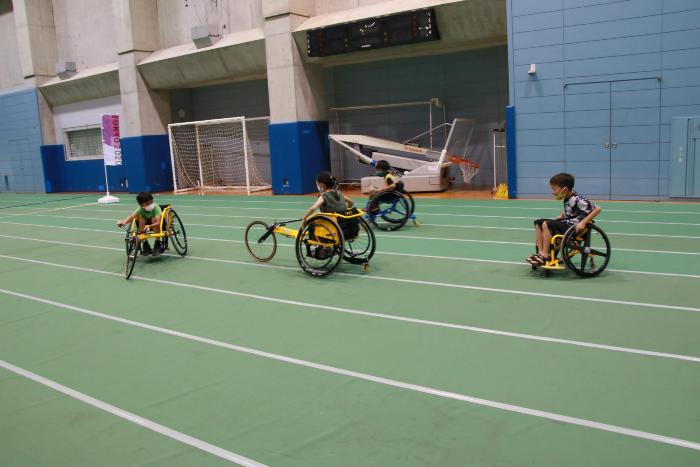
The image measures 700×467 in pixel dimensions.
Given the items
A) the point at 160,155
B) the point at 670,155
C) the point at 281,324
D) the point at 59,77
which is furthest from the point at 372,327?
the point at 59,77

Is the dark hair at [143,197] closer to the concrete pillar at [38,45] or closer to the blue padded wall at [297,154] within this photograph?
the blue padded wall at [297,154]

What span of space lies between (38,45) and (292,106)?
525 inches

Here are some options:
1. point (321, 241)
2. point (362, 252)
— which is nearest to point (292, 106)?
point (362, 252)

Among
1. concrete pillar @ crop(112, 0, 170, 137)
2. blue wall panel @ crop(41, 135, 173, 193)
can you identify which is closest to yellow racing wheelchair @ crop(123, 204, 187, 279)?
blue wall panel @ crop(41, 135, 173, 193)

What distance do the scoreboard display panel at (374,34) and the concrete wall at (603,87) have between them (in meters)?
2.27

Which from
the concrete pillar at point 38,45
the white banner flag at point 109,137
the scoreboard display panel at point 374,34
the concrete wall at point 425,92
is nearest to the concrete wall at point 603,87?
the scoreboard display panel at point 374,34

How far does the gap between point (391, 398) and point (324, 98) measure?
606 inches

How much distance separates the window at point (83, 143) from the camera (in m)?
24.4

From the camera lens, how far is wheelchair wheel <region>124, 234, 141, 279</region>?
7.80 meters

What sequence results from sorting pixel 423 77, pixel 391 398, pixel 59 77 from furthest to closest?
1. pixel 59 77
2. pixel 423 77
3. pixel 391 398

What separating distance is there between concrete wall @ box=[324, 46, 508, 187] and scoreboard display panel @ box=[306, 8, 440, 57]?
211 centimetres

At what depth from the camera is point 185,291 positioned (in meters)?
6.92

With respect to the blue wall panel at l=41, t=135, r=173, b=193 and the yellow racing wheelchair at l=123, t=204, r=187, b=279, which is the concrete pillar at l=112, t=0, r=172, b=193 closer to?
the blue wall panel at l=41, t=135, r=173, b=193

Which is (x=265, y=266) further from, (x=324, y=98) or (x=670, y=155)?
(x=324, y=98)
